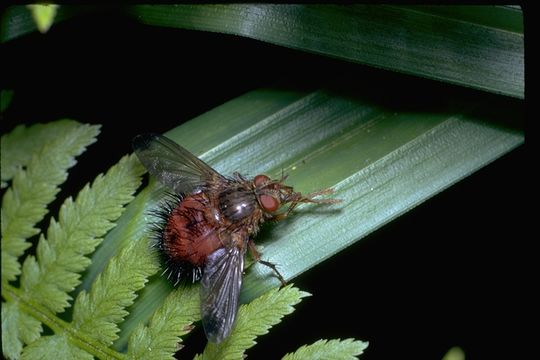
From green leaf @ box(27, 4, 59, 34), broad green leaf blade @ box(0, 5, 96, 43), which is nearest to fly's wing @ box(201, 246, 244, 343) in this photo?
green leaf @ box(27, 4, 59, 34)

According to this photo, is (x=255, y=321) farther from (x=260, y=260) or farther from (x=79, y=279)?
(x=79, y=279)

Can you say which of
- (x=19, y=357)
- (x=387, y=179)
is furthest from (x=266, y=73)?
(x=19, y=357)

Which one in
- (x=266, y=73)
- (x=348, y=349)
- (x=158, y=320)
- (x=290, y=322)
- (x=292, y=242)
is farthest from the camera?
(x=290, y=322)

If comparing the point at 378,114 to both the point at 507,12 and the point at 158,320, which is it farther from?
the point at 158,320

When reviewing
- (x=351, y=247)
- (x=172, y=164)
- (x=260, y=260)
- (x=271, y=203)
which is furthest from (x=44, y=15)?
(x=351, y=247)

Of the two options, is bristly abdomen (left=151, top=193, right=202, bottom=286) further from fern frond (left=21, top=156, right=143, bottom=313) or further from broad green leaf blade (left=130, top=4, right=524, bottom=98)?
broad green leaf blade (left=130, top=4, right=524, bottom=98)

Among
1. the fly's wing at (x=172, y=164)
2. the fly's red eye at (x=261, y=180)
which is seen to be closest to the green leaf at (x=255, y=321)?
the fly's red eye at (x=261, y=180)
